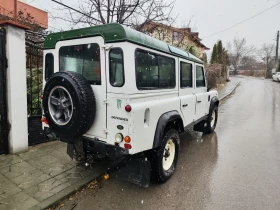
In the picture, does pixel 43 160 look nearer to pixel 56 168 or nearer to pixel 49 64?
pixel 56 168

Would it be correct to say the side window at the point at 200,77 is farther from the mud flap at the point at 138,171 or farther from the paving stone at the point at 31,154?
the paving stone at the point at 31,154

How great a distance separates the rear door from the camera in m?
2.93

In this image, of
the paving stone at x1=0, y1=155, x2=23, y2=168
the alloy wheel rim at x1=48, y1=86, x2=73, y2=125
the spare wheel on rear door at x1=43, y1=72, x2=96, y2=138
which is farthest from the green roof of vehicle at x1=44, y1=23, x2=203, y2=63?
the paving stone at x1=0, y1=155, x2=23, y2=168

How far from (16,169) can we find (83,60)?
2332mm

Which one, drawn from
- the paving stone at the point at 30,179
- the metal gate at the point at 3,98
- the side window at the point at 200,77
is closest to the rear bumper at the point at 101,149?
the paving stone at the point at 30,179

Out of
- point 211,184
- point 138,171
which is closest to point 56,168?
point 138,171

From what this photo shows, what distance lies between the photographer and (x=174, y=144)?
12.4 feet

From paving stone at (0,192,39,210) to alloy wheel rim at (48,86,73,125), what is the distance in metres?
1.12

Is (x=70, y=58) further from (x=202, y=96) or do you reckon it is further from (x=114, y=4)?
(x=114, y=4)

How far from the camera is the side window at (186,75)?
4.32m

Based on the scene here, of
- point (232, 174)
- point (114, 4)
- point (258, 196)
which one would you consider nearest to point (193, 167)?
point (232, 174)

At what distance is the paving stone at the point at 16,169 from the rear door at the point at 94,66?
149 centimetres

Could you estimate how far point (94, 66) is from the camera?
119 inches

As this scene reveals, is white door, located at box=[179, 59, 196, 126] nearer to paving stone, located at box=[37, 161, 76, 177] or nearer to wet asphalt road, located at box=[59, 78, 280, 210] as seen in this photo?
wet asphalt road, located at box=[59, 78, 280, 210]
